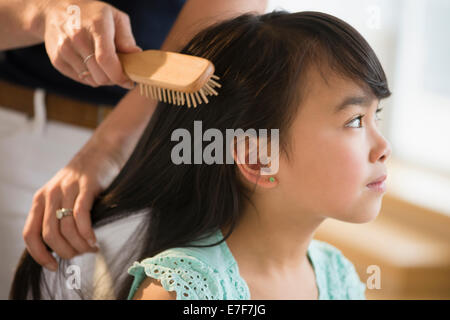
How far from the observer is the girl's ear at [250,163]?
0.73 meters

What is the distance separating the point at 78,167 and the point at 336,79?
379 millimetres

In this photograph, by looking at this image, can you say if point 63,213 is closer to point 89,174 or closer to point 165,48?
point 89,174

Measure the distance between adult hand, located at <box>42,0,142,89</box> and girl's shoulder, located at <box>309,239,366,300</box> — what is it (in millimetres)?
425

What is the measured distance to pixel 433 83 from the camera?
73.1 inches

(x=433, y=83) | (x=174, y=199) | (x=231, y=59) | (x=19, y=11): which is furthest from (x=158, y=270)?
(x=433, y=83)

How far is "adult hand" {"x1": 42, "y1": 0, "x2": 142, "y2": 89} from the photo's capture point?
65 centimetres

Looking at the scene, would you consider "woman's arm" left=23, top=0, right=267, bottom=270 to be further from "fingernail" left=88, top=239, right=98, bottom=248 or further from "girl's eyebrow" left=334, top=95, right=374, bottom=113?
"girl's eyebrow" left=334, top=95, right=374, bottom=113

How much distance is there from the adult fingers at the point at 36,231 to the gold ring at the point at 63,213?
0.10ft

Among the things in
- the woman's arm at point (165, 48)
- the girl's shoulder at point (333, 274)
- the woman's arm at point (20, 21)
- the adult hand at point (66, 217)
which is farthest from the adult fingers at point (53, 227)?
the girl's shoulder at point (333, 274)

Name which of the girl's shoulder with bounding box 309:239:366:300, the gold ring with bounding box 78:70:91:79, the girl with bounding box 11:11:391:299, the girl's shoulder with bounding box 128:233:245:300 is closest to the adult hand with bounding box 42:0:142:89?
the gold ring with bounding box 78:70:91:79

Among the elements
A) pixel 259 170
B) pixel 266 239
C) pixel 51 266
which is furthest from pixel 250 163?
pixel 51 266

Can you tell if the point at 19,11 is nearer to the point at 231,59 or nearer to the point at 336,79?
the point at 231,59

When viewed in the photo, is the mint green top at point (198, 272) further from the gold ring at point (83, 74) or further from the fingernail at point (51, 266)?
the gold ring at point (83, 74)
